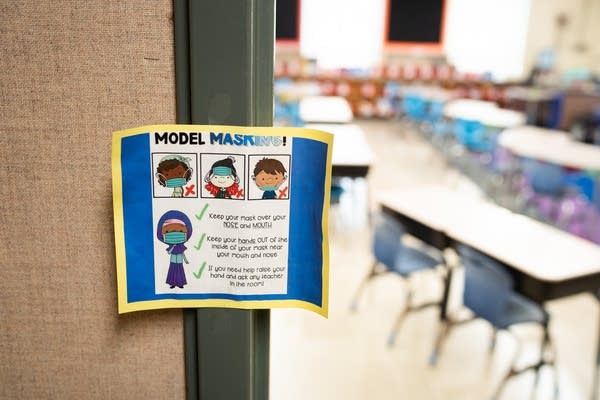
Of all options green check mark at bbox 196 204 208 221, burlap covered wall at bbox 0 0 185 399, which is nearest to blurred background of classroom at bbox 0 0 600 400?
burlap covered wall at bbox 0 0 185 399

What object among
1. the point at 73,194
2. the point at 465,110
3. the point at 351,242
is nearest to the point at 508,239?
the point at 351,242

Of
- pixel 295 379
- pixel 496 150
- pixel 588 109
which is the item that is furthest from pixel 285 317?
pixel 588 109

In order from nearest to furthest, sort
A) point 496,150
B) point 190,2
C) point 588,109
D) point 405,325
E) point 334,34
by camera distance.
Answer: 1. point 190,2
2. point 405,325
3. point 496,150
4. point 588,109
5. point 334,34

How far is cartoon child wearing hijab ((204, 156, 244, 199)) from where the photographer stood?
2.69 feet

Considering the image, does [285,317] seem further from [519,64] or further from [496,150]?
[519,64]

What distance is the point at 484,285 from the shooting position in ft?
9.74

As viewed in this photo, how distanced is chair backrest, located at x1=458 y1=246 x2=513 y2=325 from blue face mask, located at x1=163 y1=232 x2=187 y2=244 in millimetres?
2280

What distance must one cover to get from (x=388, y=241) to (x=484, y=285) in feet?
2.51

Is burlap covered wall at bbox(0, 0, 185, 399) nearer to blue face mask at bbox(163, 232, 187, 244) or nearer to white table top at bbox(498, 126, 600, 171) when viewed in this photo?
blue face mask at bbox(163, 232, 187, 244)

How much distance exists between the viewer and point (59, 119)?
799 millimetres

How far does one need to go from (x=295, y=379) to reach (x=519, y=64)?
36.5 ft

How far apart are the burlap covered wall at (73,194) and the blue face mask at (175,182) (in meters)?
0.08

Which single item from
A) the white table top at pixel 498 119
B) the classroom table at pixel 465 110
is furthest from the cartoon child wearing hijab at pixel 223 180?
the classroom table at pixel 465 110

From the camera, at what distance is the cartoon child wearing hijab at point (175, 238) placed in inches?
33.1
